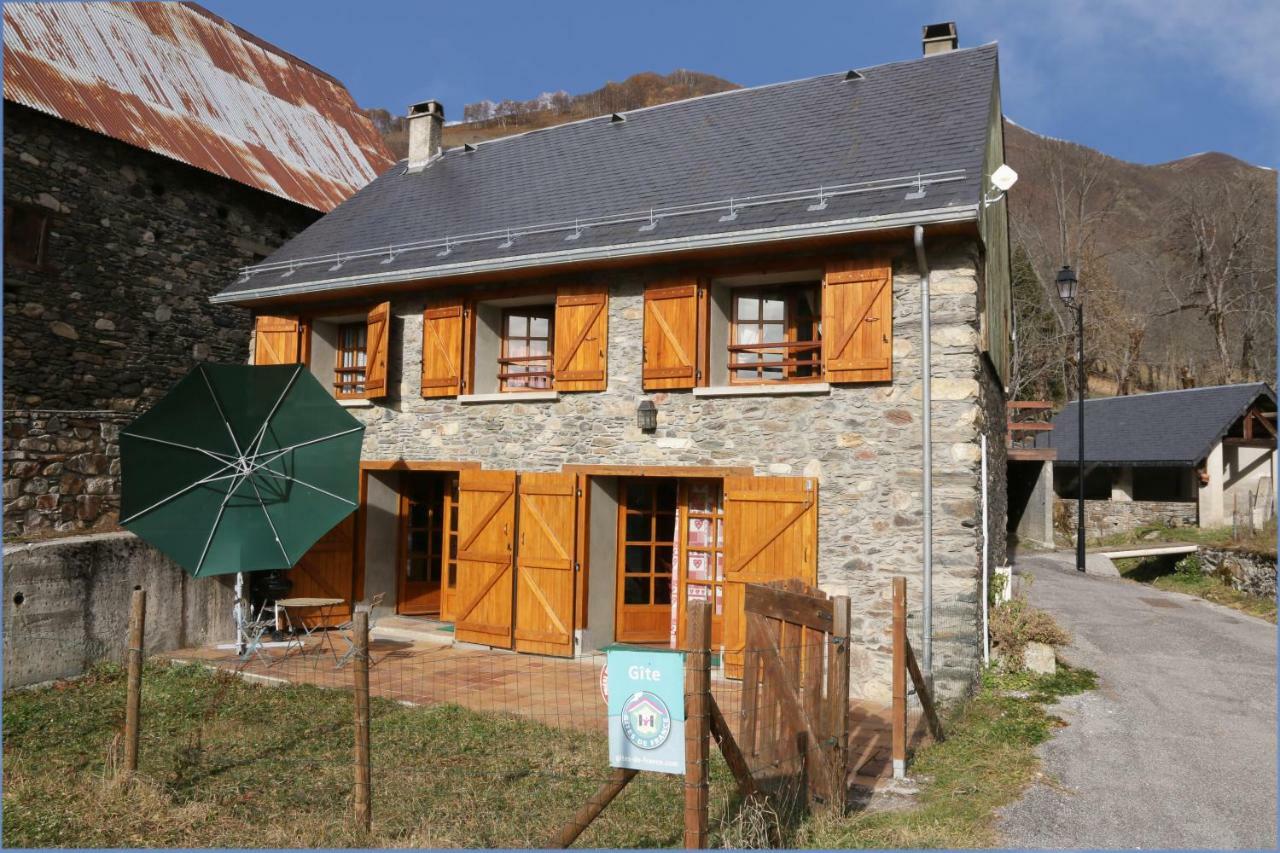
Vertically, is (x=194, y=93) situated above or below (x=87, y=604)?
above

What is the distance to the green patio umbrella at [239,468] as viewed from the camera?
27.4 ft

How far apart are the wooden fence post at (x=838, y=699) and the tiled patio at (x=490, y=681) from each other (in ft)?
2.74

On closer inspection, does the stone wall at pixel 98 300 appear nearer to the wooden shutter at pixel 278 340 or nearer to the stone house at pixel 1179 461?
the wooden shutter at pixel 278 340

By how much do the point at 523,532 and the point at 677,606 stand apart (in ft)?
5.99

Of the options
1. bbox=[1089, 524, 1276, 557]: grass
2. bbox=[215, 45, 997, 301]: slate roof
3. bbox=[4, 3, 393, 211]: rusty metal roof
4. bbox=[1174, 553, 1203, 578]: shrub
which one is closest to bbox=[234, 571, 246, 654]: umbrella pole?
bbox=[215, 45, 997, 301]: slate roof

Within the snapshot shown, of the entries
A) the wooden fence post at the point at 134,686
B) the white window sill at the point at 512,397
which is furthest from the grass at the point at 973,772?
the white window sill at the point at 512,397

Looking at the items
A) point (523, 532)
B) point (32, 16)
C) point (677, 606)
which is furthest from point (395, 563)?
point (32, 16)

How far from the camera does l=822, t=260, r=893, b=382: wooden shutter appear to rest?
305 inches

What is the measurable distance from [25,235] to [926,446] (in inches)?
457

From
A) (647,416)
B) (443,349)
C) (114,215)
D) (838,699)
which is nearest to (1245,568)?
(647,416)

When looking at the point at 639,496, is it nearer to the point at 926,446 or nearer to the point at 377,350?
the point at 926,446

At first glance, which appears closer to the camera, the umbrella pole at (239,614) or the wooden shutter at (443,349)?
the umbrella pole at (239,614)

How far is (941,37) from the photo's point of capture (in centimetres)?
1068

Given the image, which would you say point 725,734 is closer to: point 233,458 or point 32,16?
point 233,458
